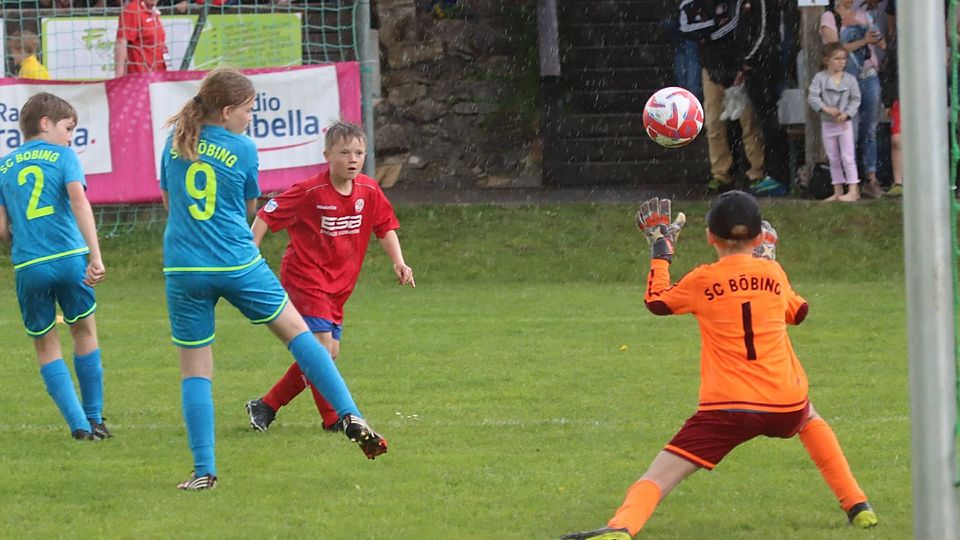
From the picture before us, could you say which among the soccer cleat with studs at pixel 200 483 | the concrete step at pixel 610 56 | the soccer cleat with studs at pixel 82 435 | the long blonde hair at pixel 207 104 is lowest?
the soccer cleat with studs at pixel 82 435

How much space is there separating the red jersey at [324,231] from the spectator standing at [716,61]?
8.64 metres

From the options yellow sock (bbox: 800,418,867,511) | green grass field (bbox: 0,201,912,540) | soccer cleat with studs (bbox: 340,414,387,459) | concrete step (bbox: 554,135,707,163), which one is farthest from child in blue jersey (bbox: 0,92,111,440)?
concrete step (bbox: 554,135,707,163)

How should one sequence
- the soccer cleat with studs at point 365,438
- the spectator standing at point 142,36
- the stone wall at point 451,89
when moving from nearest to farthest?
1. the soccer cleat with studs at point 365,438
2. the spectator standing at point 142,36
3. the stone wall at point 451,89

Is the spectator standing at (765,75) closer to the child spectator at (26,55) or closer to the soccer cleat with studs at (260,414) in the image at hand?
the child spectator at (26,55)

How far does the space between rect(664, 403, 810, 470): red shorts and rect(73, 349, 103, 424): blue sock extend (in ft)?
11.1

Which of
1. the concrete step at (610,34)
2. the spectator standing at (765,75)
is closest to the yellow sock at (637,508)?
the spectator standing at (765,75)

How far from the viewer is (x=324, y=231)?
777cm

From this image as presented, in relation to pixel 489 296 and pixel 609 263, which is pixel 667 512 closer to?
pixel 489 296

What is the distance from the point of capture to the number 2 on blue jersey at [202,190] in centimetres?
635

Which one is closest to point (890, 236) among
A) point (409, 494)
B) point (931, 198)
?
point (409, 494)

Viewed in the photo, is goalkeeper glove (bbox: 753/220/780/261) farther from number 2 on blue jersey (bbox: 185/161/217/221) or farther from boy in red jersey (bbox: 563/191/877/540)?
number 2 on blue jersey (bbox: 185/161/217/221)

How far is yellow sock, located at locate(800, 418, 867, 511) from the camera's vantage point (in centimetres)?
572

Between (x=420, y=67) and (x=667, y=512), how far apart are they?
12876 millimetres

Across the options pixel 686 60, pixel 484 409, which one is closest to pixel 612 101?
pixel 686 60
